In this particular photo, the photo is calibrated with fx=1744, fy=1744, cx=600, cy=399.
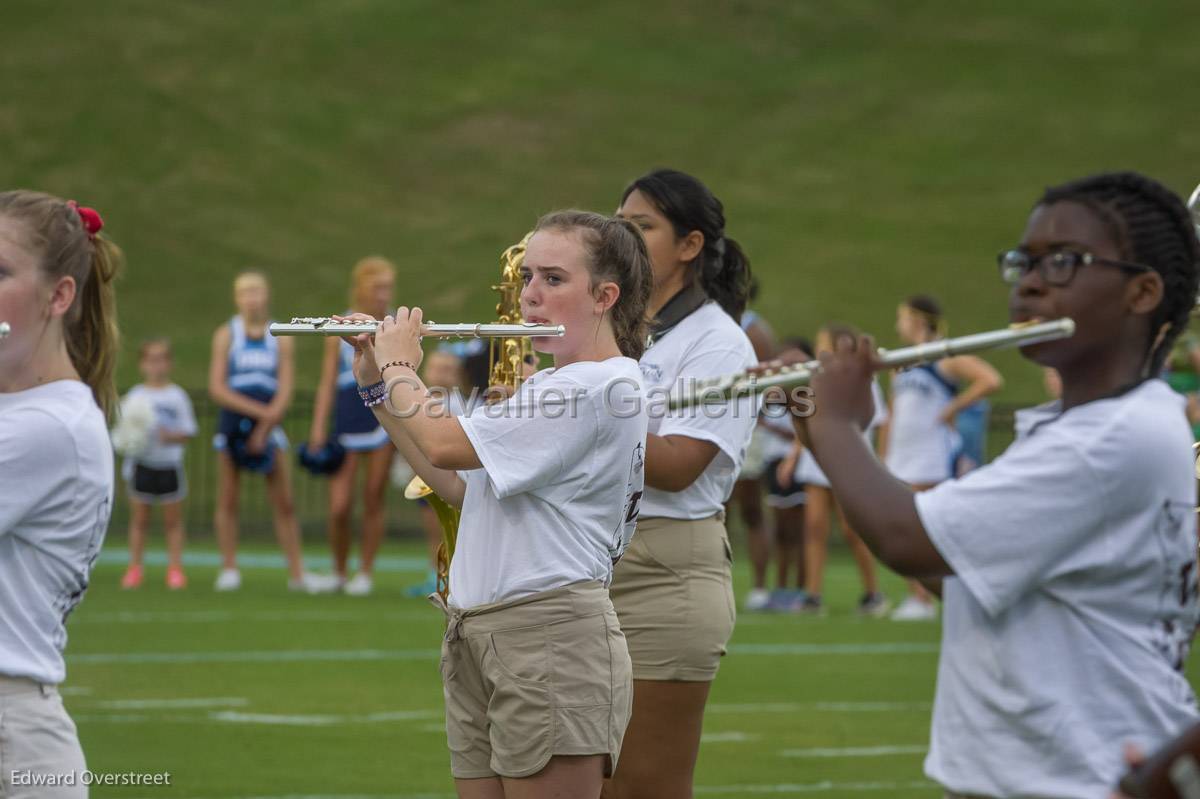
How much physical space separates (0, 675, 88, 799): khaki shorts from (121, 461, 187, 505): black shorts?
418 inches

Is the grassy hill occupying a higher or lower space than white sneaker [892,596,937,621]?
higher

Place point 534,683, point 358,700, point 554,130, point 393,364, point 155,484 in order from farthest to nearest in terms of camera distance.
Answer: point 554,130, point 155,484, point 358,700, point 393,364, point 534,683

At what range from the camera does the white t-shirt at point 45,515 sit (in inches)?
134

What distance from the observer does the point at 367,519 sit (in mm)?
13102

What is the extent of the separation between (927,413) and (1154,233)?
9931mm

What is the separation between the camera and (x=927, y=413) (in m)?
12.7

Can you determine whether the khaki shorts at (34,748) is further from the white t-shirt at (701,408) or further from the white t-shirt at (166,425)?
the white t-shirt at (166,425)

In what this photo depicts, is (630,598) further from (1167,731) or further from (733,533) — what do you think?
(733,533)

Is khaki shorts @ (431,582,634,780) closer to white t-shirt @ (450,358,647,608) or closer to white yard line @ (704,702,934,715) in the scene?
white t-shirt @ (450,358,647,608)

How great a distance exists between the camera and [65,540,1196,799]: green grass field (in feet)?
22.6

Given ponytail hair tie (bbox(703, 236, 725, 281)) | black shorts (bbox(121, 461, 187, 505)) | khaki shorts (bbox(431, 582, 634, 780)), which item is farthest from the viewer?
black shorts (bbox(121, 461, 187, 505))

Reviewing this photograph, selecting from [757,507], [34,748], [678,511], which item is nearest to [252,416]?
[757,507]

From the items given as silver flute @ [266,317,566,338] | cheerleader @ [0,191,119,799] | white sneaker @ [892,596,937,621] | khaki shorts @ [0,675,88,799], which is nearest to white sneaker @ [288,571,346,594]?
white sneaker @ [892,596,937,621]

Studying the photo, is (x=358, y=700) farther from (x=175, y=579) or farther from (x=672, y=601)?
(x=175, y=579)
